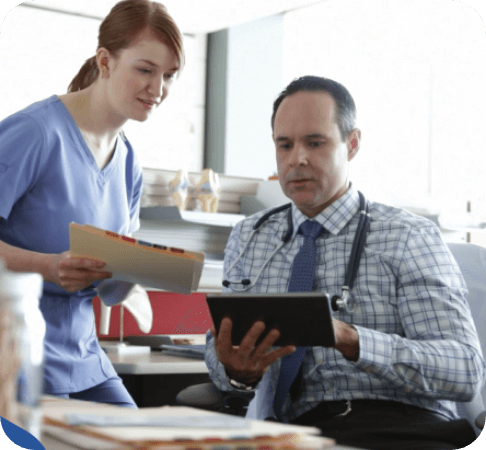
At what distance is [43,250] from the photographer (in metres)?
1.42

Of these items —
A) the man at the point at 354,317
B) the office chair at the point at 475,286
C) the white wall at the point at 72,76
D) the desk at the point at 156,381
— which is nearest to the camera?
the man at the point at 354,317

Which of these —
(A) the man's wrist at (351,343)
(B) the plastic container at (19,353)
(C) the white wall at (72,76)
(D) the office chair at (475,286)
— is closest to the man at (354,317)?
(A) the man's wrist at (351,343)

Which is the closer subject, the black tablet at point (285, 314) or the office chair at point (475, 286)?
the black tablet at point (285, 314)

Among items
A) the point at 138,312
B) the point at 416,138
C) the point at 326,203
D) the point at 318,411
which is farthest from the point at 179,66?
the point at 416,138

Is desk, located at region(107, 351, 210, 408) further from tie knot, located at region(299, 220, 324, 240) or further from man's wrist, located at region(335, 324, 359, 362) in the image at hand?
man's wrist, located at region(335, 324, 359, 362)

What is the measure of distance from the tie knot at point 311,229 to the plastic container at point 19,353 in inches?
41.1

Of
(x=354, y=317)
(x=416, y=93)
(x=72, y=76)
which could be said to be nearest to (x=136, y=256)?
(x=354, y=317)

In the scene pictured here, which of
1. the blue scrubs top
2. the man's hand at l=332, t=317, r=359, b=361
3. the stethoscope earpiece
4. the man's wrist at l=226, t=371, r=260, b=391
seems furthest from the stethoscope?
the blue scrubs top

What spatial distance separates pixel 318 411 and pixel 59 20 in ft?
13.5

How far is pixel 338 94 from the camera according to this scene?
1.65 meters

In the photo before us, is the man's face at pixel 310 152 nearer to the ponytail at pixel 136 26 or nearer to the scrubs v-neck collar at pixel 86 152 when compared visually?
the ponytail at pixel 136 26

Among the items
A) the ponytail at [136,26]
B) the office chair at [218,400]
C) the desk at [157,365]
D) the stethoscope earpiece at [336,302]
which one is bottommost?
the desk at [157,365]

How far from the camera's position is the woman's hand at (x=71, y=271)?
1252 millimetres

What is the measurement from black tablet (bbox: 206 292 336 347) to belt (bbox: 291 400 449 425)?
0.25 meters
